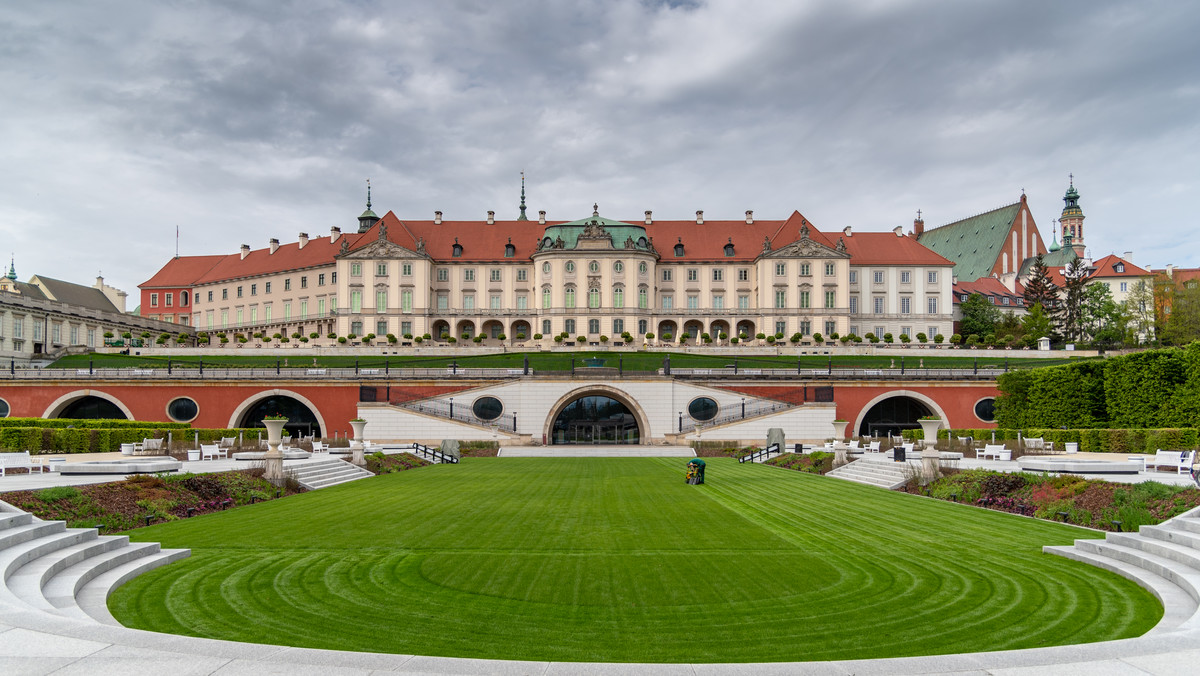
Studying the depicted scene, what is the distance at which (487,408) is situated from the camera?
4688 centimetres

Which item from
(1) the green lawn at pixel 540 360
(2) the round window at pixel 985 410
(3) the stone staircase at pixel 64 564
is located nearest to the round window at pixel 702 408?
(1) the green lawn at pixel 540 360

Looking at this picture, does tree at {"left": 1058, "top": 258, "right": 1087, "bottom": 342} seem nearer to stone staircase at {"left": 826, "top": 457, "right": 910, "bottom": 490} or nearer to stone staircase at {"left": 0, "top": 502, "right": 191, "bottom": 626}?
stone staircase at {"left": 826, "top": 457, "right": 910, "bottom": 490}

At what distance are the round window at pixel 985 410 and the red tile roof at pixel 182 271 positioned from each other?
9246 centimetres

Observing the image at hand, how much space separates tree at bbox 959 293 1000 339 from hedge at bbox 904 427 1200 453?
2257 inches

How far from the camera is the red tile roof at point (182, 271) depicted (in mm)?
101375

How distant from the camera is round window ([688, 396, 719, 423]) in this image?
46.9 metres

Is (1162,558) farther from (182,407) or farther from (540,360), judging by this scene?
(540,360)

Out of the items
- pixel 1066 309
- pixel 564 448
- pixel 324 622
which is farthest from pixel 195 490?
pixel 1066 309

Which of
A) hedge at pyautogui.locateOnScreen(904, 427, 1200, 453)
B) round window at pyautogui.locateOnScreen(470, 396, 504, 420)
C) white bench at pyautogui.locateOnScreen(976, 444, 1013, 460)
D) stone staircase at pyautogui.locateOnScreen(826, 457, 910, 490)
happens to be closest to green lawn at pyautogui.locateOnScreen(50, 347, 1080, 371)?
round window at pyautogui.locateOnScreen(470, 396, 504, 420)

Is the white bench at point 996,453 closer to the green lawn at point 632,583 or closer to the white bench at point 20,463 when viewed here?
the green lawn at point 632,583

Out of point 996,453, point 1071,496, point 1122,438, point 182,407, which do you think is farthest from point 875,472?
point 182,407

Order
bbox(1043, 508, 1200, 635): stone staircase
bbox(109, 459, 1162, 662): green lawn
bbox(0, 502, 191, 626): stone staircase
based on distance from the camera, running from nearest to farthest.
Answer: bbox(109, 459, 1162, 662): green lawn, bbox(0, 502, 191, 626): stone staircase, bbox(1043, 508, 1200, 635): stone staircase

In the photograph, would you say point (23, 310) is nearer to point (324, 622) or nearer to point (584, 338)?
point (584, 338)

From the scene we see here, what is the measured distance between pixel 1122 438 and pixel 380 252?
7089 centimetres
